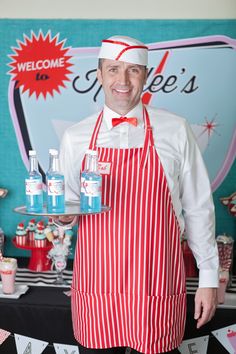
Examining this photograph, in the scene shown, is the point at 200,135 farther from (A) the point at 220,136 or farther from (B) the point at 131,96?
(B) the point at 131,96

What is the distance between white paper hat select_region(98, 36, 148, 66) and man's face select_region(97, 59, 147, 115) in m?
0.01

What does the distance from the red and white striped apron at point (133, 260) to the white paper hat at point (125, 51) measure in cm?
19

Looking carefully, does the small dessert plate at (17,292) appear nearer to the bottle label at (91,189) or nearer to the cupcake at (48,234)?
the cupcake at (48,234)

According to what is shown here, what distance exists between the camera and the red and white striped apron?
58.9 inches

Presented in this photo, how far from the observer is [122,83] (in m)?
1.48

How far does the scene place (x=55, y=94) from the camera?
8.20 feet

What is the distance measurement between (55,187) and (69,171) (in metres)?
0.19

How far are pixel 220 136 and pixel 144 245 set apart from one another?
1.11 metres

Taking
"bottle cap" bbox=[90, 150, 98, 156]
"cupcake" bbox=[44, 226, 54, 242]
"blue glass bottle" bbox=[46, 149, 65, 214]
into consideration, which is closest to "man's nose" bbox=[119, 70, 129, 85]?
"bottle cap" bbox=[90, 150, 98, 156]

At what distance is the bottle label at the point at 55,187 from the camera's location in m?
1.44

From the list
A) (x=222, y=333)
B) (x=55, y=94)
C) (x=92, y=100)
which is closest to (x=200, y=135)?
(x=92, y=100)

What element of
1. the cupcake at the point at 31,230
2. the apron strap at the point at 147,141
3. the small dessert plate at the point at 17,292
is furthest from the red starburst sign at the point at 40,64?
the apron strap at the point at 147,141

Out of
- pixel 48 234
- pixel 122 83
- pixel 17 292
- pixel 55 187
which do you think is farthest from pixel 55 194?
pixel 48 234

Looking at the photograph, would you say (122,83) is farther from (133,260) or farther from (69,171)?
(133,260)
